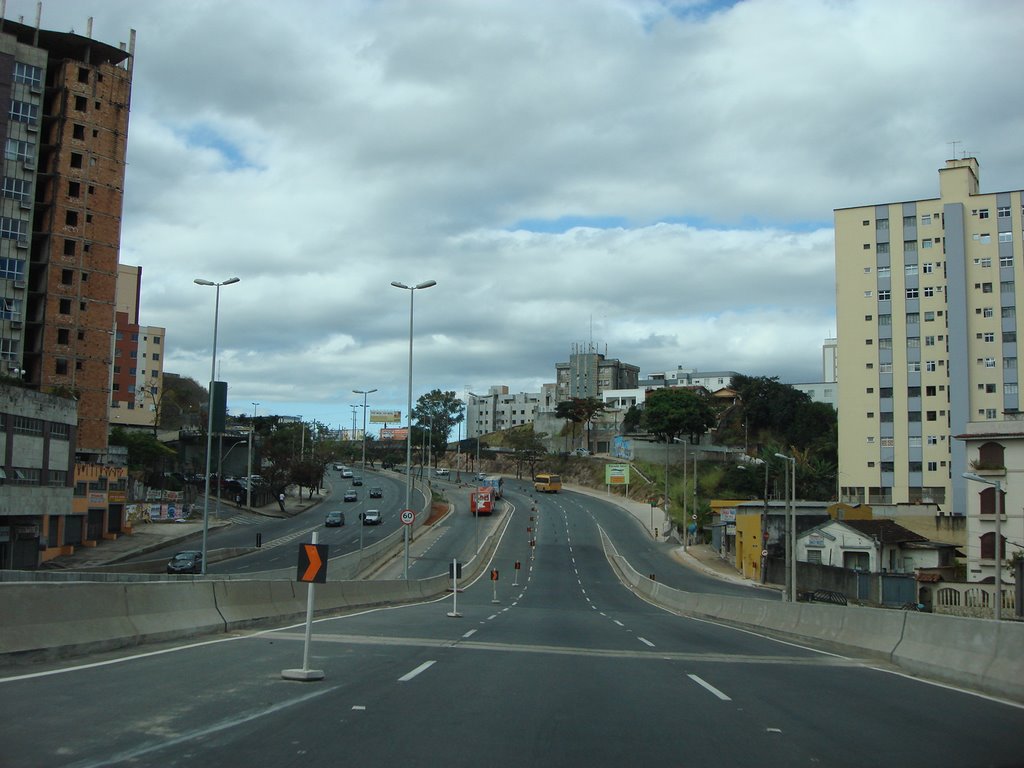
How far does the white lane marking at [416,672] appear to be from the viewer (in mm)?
12219

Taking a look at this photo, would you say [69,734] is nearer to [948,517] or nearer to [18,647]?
[18,647]

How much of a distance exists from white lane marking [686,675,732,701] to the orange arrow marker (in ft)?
18.3

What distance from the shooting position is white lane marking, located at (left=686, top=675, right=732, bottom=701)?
11992 mm

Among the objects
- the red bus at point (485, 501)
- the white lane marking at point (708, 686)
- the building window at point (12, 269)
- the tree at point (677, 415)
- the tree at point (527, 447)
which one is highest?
the building window at point (12, 269)

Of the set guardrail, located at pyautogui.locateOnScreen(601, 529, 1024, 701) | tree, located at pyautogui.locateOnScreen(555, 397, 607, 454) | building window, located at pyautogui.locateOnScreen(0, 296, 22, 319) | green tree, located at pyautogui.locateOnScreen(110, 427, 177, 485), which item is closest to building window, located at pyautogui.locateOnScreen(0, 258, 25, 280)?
building window, located at pyautogui.locateOnScreen(0, 296, 22, 319)

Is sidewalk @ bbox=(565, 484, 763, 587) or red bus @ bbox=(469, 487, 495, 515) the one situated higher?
red bus @ bbox=(469, 487, 495, 515)

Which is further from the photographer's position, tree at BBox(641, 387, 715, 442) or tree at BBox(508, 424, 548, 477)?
tree at BBox(508, 424, 548, 477)

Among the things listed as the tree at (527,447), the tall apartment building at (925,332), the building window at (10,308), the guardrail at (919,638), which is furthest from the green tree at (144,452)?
the guardrail at (919,638)

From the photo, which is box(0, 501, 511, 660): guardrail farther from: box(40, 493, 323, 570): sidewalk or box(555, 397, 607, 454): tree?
box(555, 397, 607, 454): tree

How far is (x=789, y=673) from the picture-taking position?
15.3m

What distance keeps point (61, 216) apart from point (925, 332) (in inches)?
3070

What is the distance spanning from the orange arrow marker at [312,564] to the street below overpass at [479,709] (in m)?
1.30

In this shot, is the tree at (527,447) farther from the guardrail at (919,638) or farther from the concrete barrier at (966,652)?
the concrete barrier at (966,652)

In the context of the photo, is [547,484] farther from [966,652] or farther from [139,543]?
[966,652]
